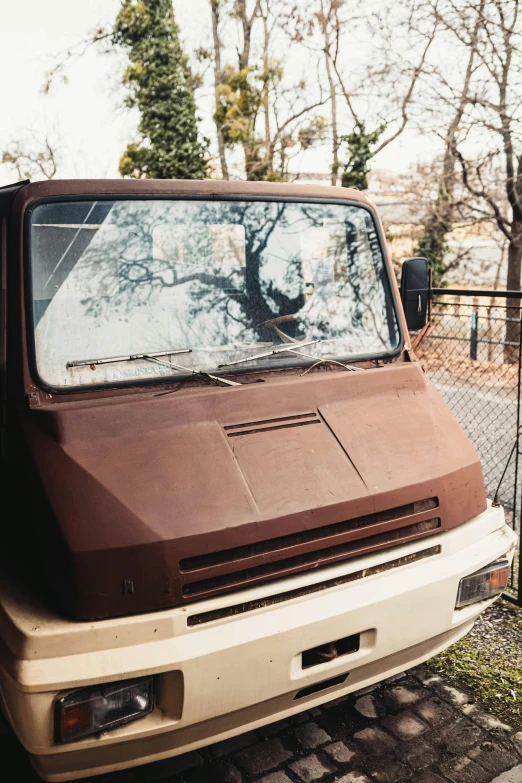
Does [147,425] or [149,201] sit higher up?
[149,201]

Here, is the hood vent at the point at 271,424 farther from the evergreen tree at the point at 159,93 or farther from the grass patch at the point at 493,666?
the evergreen tree at the point at 159,93

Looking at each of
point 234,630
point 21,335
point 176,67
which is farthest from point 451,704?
point 176,67

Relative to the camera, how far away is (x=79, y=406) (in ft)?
8.16

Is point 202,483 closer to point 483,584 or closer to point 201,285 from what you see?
point 201,285

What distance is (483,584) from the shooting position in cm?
284

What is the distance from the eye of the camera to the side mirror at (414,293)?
3701 mm

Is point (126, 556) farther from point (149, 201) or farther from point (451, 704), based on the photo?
point (451, 704)

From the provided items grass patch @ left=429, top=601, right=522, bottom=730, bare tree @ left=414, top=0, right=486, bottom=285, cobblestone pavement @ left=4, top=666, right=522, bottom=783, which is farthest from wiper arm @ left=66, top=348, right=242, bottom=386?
bare tree @ left=414, top=0, right=486, bottom=285

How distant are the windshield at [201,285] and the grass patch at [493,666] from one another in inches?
65.0

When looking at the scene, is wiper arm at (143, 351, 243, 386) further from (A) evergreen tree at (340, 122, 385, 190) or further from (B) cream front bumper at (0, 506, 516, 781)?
(A) evergreen tree at (340, 122, 385, 190)

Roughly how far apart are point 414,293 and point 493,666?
1948 mm

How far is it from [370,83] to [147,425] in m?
16.1

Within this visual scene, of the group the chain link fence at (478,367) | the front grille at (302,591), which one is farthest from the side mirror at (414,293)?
the chain link fence at (478,367)

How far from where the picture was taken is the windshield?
267 cm
